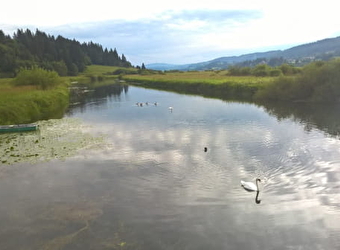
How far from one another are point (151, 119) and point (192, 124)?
6732 millimetres

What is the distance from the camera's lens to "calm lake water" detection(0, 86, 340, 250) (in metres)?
12.5

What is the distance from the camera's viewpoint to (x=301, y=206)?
14625 mm

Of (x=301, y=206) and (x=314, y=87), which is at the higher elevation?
(x=314, y=87)

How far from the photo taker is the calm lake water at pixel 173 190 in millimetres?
12500

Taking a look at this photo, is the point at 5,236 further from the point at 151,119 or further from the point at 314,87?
the point at 314,87

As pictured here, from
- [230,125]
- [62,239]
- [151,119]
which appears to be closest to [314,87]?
[230,125]

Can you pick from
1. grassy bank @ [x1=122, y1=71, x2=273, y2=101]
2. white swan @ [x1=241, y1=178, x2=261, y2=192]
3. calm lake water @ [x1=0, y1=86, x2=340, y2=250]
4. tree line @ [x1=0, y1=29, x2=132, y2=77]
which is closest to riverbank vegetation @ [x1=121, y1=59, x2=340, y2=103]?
grassy bank @ [x1=122, y1=71, x2=273, y2=101]

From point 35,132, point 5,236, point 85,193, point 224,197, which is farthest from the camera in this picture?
point 35,132

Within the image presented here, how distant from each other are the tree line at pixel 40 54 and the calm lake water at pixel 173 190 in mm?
83958

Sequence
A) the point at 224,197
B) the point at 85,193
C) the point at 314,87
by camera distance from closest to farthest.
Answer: the point at 224,197 < the point at 85,193 < the point at 314,87

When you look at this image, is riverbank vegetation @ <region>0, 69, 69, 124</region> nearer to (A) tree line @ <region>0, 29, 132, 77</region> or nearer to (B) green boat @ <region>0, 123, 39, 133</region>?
(B) green boat @ <region>0, 123, 39, 133</region>

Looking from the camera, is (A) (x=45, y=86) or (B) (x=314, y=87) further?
(A) (x=45, y=86)

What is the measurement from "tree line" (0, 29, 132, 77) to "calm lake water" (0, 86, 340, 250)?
84.0 metres

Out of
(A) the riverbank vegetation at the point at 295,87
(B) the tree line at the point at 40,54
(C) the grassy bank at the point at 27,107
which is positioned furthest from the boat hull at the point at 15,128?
(B) the tree line at the point at 40,54
